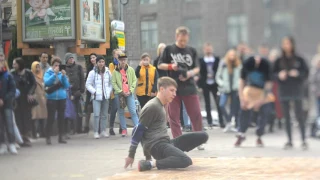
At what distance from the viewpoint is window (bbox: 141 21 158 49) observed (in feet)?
2.91

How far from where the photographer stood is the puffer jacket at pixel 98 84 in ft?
5.32

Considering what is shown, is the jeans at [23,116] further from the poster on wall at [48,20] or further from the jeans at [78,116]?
the poster on wall at [48,20]

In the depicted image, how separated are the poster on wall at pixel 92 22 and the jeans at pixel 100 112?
48cm

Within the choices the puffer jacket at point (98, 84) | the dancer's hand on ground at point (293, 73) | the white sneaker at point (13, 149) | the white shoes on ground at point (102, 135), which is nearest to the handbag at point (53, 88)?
the puffer jacket at point (98, 84)

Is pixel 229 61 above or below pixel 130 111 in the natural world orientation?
above

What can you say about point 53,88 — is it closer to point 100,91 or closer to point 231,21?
point 100,91

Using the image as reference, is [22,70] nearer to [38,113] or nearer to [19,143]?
[38,113]

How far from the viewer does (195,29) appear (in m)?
0.79

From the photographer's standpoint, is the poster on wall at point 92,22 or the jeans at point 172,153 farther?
the jeans at point 172,153

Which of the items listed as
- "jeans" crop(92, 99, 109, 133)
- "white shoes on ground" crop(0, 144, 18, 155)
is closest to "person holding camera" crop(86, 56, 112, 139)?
"jeans" crop(92, 99, 109, 133)

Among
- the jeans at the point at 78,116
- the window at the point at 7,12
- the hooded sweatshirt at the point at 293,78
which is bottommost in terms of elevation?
the jeans at the point at 78,116

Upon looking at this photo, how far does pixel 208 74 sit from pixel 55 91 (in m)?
0.81

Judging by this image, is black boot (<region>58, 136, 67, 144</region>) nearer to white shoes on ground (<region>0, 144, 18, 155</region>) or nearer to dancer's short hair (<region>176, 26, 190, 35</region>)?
white shoes on ground (<region>0, 144, 18, 155</region>)

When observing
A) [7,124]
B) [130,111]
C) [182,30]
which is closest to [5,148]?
[7,124]
